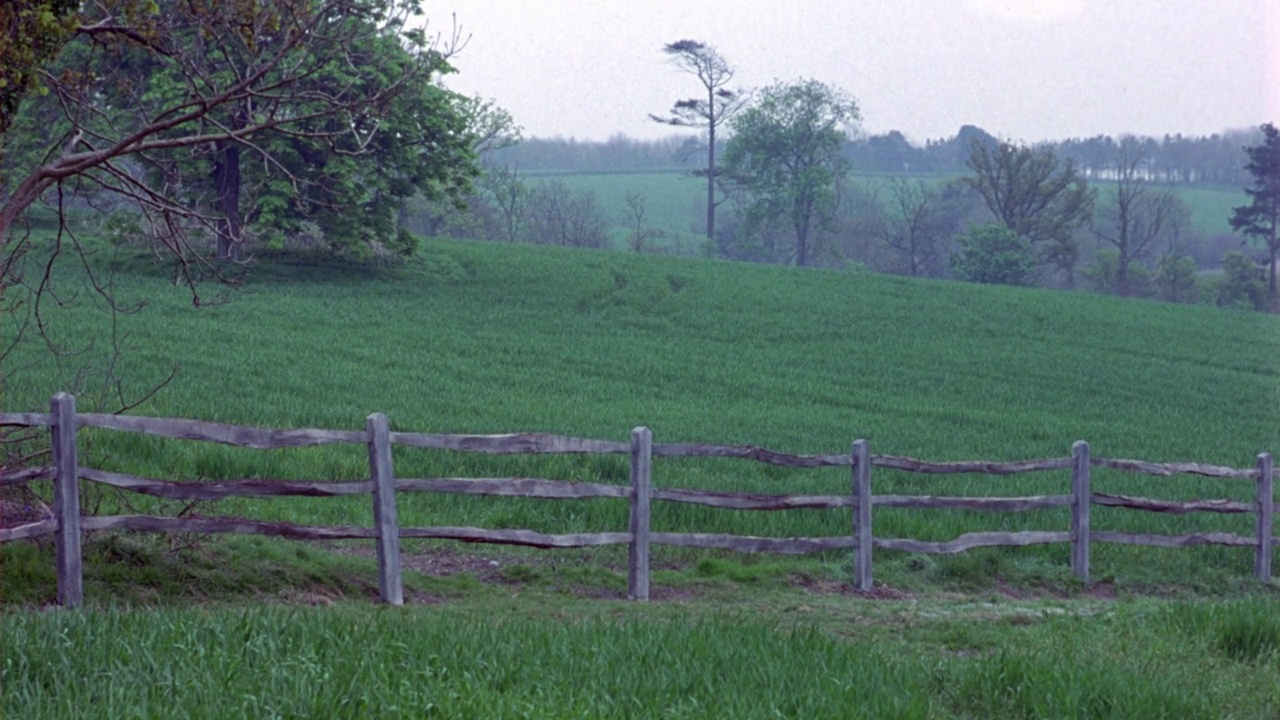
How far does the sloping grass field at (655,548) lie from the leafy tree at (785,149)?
160ft

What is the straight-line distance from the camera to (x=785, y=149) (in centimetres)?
8906

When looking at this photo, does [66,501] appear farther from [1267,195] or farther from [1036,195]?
[1267,195]

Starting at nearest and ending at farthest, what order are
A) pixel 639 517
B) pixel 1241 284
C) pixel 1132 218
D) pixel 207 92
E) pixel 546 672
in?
pixel 546 672, pixel 207 92, pixel 639 517, pixel 1241 284, pixel 1132 218

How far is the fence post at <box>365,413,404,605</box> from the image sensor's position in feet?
29.8

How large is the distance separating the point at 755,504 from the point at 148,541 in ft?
16.5

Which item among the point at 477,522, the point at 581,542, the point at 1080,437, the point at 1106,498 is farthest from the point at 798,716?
the point at 1080,437

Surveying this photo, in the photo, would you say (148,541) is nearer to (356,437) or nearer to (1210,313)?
(356,437)

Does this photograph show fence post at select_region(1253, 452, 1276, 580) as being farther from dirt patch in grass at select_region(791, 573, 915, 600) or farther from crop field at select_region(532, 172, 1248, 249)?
crop field at select_region(532, 172, 1248, 249)

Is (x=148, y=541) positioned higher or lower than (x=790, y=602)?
higher

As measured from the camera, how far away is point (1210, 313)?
2146 inches

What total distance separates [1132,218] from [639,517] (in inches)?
3652

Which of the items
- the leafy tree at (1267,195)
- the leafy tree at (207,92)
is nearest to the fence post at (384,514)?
the leafy tree at (207,92)

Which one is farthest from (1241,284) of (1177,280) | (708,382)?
(708,382)

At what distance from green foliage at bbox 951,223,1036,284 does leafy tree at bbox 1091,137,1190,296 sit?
593 centimetres
